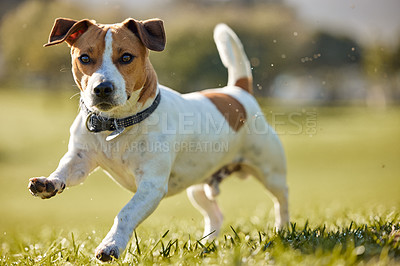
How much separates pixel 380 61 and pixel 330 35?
151 inches

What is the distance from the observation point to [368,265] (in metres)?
2.46

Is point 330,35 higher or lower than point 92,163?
lower

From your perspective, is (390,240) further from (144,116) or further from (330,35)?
(330,35)

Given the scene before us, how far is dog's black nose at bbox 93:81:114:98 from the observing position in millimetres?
3059

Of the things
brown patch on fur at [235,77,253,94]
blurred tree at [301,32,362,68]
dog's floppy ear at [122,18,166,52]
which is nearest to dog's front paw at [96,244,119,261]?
dog's floppy ear at [122,18,166,52]

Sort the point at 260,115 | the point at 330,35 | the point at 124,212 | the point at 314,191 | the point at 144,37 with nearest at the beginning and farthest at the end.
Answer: the point at 124,212 < the point at 144,37 < the point at 260,115 < the point at 314,191 < the point at 330,35

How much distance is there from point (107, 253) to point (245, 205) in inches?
306

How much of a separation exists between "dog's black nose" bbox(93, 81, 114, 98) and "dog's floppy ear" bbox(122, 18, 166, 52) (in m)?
0.46

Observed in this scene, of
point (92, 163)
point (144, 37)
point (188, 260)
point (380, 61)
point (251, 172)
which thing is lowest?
point (380, 61)

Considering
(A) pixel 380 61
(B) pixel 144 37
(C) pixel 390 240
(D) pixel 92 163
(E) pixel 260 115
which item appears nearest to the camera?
(C) pixel 390 240

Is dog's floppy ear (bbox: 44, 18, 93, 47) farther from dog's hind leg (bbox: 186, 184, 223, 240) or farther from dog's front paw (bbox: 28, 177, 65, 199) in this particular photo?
dog's hind leg (bbox: 186, 184, 223, 240)

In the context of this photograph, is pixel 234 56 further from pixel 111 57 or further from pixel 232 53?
pixel 111 57

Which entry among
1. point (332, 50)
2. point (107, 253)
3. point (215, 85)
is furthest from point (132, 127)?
point (332, 50)

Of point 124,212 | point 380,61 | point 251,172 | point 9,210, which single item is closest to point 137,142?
point 124,212
